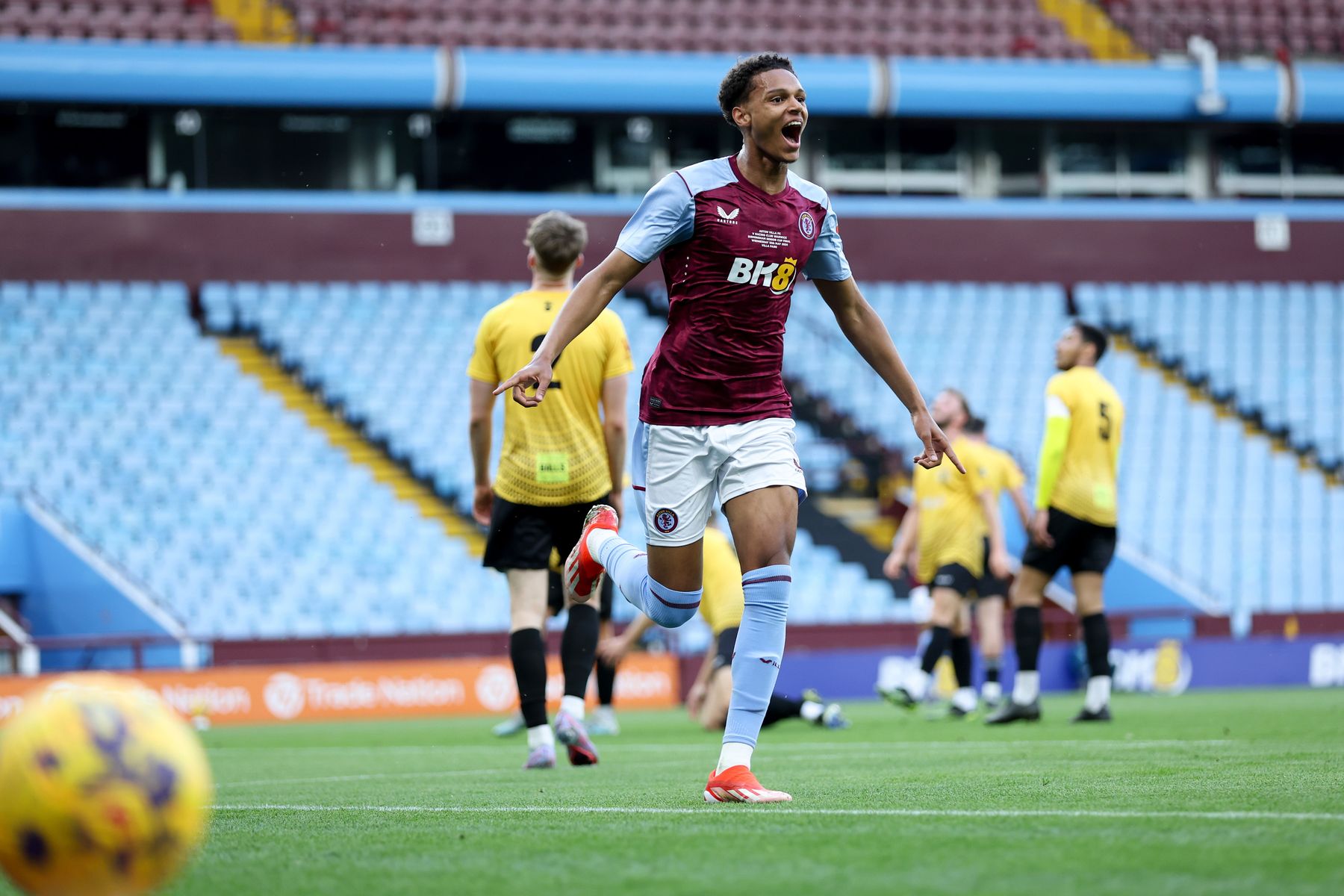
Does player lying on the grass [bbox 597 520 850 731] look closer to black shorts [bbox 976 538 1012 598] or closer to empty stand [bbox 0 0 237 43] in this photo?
black shorts [bbox 976 538 1012 598]

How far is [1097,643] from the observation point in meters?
10.1

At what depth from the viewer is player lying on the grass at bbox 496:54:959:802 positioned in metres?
5.21

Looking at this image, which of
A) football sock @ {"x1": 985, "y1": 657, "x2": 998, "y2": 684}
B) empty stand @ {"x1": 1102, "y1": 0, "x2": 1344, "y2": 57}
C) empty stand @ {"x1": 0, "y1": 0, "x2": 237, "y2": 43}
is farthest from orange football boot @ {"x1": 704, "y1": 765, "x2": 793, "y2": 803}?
empty stand @ {"x1": 1102, "y1": 0, "x2": 1344, "y2": 57}

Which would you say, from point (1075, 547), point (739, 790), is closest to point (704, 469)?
point (739, 790)

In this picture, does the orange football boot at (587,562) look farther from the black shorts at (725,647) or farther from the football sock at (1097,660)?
the football sock at (1097,660)

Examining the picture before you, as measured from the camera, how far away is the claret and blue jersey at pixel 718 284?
529 centimetres

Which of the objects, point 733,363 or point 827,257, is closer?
point 733,363

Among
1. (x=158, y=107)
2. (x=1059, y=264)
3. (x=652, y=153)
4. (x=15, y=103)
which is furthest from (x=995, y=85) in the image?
(x=15, y=103)

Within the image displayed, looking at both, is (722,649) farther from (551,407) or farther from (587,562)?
(587,562)

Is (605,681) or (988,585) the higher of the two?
(988,585)

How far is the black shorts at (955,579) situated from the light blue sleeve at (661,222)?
24.1 feet

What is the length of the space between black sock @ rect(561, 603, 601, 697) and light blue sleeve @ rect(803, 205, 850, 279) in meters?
2.66

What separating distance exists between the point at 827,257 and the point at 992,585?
7801 millimetres

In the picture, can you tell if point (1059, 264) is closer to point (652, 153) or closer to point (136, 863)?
point (652, 153)
